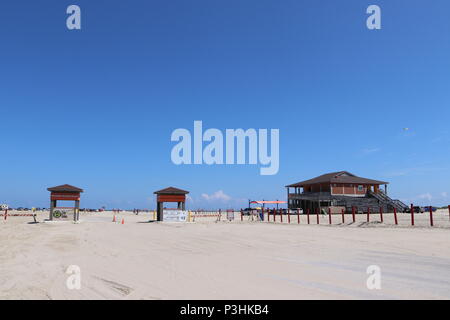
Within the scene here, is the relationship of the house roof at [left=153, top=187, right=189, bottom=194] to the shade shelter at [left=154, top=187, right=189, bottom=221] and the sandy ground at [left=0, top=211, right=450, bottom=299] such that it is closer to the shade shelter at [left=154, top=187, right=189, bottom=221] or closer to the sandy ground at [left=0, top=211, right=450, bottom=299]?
the shade shelter at [left=154, top=187, right=189, bottom=221]

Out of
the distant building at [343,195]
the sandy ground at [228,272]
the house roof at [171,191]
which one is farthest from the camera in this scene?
the distant building at [343,195]

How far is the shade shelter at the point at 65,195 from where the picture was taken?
98.0 ft

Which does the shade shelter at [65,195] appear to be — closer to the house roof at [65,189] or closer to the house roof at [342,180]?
the house roof at [65,189]

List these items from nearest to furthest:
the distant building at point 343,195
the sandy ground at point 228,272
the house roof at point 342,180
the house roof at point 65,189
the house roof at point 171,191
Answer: the sandy ground at point 228,272 < the house roof at point 65,189 < the house roof at point 171,191 < the distant building at point 343,195 < the house roof at point 342,180

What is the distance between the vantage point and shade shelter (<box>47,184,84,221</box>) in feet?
98.0

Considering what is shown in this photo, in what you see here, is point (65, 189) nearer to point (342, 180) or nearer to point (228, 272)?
point (228, 272)

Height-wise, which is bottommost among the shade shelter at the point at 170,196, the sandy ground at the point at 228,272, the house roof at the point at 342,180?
the sandy ground at the point at 228,272

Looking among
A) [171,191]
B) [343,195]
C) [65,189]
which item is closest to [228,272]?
[171,191]

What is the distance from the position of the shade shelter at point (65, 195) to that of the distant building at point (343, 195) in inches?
1286

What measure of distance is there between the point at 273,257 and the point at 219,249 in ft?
8.69

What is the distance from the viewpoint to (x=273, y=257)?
965 centimetres

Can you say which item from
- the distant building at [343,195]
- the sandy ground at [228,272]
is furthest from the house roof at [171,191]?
the distant building at [343,195]

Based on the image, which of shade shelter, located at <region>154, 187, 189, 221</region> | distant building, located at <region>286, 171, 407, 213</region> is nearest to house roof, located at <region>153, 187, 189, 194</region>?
shade shelter, located at <region>154, 187, 189, 221</region>
